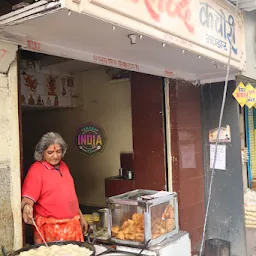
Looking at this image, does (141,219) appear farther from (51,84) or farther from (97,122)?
(51,84)

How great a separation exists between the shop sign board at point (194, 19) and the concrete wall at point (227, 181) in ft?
3.10

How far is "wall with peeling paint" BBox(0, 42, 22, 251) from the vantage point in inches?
91.7

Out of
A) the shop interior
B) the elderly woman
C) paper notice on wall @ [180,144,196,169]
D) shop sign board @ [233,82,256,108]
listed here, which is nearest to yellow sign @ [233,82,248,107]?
shop sign board @ [233,82,256,108]

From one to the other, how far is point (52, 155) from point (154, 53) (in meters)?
1.31

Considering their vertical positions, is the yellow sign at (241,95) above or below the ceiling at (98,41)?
below

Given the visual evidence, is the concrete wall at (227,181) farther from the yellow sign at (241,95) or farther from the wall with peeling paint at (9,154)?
the wall with peeling paint at (9,154)

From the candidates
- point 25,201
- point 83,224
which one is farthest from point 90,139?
point 25,201

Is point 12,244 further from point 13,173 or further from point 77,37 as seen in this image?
point 77,37

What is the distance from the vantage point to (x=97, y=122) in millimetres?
5387

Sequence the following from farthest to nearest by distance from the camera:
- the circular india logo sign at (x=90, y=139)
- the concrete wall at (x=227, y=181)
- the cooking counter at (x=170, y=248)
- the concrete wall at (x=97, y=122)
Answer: the circular india logo sign at (x=90, y=139) < the concrete wall at (x=97, y=122) < the concrete wall at (x=227, y=181) < the cooking counter at (x=170, y=248)

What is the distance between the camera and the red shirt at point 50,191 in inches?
109

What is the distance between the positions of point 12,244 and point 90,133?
10.3ft

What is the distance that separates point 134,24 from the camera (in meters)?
2.37

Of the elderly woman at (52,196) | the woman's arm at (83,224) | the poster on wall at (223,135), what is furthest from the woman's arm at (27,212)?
the poster on wall at (223,135)
